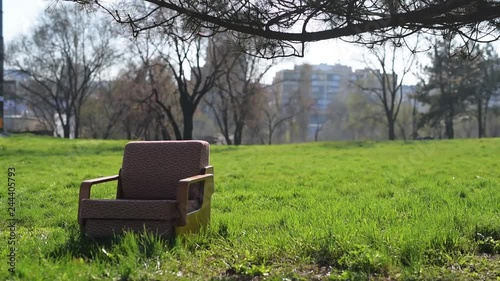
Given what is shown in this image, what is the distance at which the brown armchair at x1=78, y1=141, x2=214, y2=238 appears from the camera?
4.64m

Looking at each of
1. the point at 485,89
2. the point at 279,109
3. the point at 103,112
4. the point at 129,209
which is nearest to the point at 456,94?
the point at 485,89

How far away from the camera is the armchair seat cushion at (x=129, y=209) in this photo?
15.1ft

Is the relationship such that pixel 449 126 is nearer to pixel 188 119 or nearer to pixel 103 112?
pixel 188 119

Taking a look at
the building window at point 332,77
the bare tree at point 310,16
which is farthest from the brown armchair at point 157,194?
the building window at point 332,77

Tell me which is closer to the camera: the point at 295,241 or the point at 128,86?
the point at 295,241

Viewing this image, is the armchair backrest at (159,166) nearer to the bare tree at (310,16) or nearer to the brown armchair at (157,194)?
the brown armchair at (157,194)

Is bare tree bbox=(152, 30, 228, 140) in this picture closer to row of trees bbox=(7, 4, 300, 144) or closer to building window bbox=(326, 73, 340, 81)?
row of trees bbox=(7, 4, 300, 144)

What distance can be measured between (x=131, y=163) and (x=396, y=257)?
2990 mm

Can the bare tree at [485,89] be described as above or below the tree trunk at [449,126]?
above

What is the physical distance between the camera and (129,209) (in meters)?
4.73

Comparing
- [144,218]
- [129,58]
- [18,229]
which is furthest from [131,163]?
[129,58]

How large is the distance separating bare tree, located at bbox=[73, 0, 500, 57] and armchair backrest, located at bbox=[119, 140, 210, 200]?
132 cm

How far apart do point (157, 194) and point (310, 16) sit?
2462 mm

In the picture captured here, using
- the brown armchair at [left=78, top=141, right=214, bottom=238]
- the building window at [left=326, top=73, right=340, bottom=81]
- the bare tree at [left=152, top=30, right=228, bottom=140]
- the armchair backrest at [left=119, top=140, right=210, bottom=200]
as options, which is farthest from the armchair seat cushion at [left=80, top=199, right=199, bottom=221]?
the building window at [left=326, top=73, right=340, bottom=81]
